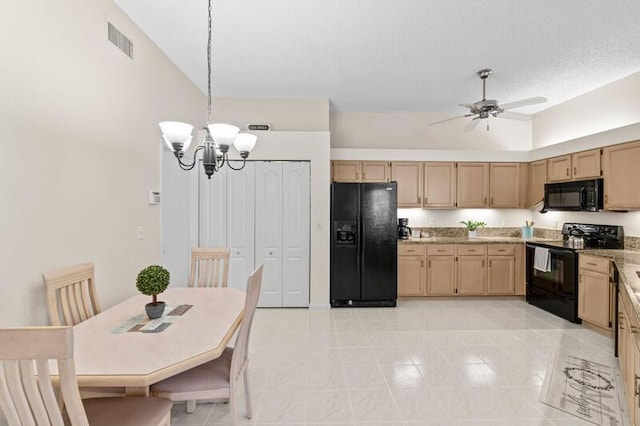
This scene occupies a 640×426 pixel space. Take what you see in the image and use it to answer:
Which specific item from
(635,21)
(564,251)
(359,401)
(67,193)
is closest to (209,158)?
(67,193)

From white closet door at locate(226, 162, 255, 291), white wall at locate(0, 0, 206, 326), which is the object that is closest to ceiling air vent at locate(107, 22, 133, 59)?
white wall at locate(0, 0, 206, 326)

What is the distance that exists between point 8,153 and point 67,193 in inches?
17.5

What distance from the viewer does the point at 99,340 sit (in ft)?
5.44

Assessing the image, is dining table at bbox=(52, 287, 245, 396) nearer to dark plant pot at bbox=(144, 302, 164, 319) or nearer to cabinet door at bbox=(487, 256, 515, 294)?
dark plant pot at bbox=(144, 302, 164, 319)

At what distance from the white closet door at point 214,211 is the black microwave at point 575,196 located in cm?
462

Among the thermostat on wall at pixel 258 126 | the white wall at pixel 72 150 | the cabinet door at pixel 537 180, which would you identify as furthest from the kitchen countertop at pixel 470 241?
the white wall at pixel 72 150

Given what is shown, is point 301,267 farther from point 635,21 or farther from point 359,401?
point 635,21

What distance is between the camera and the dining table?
1.36m

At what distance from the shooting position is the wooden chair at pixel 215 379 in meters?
1.75

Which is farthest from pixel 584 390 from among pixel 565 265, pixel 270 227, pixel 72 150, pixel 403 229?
pixel 72 150

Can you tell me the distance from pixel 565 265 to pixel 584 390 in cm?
196

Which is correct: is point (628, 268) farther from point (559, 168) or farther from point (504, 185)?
point (504, 185)

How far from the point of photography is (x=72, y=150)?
2143mm

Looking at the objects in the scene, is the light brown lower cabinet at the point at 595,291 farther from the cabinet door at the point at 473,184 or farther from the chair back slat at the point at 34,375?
the chair back slat at the point at 34,375
